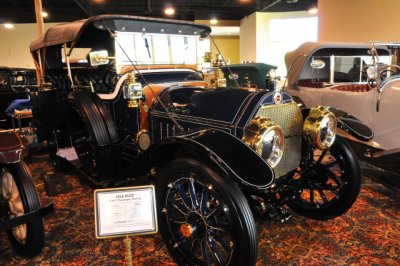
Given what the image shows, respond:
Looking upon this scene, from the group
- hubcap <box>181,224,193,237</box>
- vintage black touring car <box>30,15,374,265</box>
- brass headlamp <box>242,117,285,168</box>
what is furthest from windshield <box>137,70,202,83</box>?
hubcap <box>181,224,193,237</box>

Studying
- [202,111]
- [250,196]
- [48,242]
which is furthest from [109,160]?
[250,196]

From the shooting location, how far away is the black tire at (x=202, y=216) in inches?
66.0

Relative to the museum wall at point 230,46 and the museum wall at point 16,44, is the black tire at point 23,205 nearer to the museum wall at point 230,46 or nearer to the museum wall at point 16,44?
the museum wall at point 16,44

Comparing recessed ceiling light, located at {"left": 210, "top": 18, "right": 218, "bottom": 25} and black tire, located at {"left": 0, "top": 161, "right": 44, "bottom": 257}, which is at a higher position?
Answer: recessed ceiling light, located at {"left": 210, "top": 18, "right": 218, "bottom": 25}

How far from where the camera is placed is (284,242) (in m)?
2.53

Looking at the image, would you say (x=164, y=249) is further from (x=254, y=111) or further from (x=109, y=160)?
(x=254, y=111)

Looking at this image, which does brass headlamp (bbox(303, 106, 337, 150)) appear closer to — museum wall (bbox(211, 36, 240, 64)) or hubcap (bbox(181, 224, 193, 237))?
hubcap (bbox(181, 224, 193, 237))

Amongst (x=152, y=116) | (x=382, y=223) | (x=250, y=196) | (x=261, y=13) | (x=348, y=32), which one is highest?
(x=261, y=13)

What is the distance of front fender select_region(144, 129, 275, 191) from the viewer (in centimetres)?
169

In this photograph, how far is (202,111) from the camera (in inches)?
93.5

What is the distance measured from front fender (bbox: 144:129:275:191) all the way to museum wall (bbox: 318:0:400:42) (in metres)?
5.82

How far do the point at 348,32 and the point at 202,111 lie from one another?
20.8 ft

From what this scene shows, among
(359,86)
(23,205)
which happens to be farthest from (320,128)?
(359,86)

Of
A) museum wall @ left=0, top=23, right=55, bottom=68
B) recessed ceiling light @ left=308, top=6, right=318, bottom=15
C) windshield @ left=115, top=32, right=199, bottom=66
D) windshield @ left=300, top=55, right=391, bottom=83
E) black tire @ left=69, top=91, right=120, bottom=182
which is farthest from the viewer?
museum wall @ left=0, top=23, right=55, bottom=68
